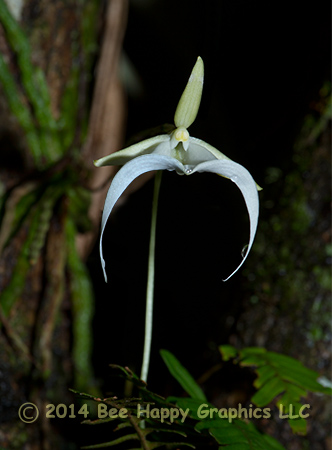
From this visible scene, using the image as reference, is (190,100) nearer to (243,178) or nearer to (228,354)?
(243,178)

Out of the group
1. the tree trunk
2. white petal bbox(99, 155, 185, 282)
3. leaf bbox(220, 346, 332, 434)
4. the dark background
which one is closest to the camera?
white petal bbox(99, 155, 185, 282)

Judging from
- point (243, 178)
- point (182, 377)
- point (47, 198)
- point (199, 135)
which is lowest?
point (182, 377)

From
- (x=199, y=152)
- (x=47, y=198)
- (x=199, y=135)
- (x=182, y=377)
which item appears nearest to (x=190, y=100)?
(x=199, y=152)

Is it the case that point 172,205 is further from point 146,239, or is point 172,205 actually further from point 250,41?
point 250,41

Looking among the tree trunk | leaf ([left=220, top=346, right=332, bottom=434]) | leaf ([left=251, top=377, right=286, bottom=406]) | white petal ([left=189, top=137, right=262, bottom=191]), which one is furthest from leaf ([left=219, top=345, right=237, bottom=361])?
the tree trunk

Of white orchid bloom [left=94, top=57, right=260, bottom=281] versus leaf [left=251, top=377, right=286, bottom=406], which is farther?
leaf [left=251, top=377, right=286, bottom=406]

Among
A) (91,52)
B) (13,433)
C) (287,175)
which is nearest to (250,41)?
(91,52)

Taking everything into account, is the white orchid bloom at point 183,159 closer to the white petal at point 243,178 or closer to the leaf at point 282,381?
the white petal at point 243,178

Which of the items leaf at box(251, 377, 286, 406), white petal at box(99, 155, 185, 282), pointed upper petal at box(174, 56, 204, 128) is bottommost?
leaf at box(251, 377, 286, 406)

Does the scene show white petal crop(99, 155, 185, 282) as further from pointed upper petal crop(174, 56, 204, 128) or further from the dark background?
the dark background
